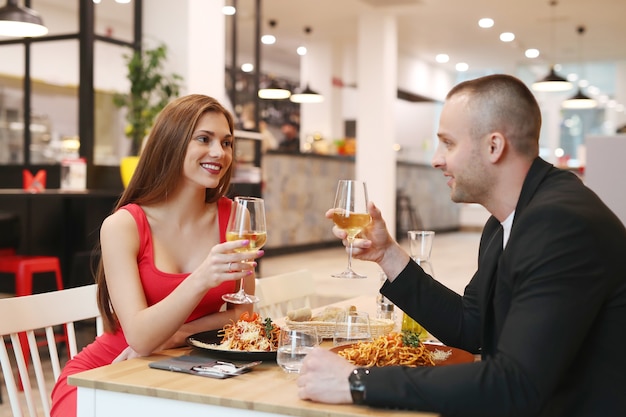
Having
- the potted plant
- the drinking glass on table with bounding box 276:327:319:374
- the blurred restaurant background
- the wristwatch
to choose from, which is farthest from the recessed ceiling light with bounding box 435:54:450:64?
the wristwatch

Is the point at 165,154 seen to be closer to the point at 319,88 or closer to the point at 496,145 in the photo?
the point at 496,145

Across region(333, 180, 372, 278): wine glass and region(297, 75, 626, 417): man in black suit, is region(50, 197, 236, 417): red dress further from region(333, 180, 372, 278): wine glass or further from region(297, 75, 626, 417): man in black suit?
region(297, 75, 626, 417): man in black suit

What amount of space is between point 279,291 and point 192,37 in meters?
5.12

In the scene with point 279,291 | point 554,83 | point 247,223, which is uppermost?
point 554,83

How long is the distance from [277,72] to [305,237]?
20.6 feet

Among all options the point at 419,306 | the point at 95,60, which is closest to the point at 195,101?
the point at 419,306

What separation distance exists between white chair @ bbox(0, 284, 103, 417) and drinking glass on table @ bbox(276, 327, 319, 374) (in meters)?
0.72

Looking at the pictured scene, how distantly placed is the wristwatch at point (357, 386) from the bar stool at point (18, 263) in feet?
11.2

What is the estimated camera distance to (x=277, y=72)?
1622 centimetres

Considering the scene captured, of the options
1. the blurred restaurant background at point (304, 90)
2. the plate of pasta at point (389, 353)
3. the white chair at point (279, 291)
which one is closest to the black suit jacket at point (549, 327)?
the plate of pasta at point (389, 353)

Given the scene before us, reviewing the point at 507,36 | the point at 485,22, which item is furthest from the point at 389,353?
the point at 507,36

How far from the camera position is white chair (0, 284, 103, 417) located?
1.86 metres

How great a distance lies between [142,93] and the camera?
6.80 metres

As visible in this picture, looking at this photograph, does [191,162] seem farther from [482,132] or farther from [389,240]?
[482,132]
